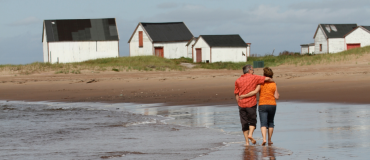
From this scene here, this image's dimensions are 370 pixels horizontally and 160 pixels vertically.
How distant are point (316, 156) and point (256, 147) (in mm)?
1315

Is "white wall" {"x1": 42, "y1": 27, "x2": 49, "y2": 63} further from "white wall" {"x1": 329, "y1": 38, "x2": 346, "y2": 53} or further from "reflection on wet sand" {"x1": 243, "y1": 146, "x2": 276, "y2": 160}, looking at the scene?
"reflection on wet sand" {"x1": 243, "y1": 146, "x2": 276, "y2": 160}

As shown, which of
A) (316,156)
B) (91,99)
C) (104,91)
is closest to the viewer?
(316,156)

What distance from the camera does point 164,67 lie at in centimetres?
3622

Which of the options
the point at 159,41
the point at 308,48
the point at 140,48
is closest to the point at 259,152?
the point at 159,41

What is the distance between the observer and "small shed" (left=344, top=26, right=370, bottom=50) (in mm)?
58031

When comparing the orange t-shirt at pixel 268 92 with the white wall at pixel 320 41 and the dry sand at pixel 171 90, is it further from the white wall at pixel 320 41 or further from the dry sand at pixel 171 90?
the white wall at pixel 320 41

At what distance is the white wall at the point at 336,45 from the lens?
61.0 metres

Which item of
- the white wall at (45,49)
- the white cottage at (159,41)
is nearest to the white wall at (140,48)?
Result: the white cottage at (159,41)

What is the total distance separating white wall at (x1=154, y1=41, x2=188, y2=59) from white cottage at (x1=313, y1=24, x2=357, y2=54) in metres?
20.7

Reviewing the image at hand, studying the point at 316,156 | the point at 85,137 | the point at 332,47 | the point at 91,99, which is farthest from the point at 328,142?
the point at 332,47

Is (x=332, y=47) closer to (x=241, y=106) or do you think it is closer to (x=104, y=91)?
(x=104, y=91)

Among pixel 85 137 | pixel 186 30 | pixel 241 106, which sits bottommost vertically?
pixel 85 137

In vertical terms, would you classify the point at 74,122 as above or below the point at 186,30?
below

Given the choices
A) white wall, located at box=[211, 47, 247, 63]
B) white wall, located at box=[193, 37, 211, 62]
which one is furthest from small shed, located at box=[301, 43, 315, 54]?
white wall, located at box=[193, 37, 211, 62]
